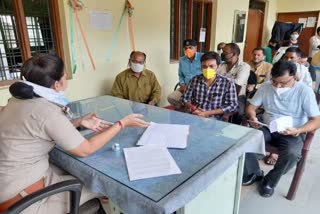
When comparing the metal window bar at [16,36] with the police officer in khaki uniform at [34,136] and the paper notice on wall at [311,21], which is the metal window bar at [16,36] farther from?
the paper notice on wall at [311,21]

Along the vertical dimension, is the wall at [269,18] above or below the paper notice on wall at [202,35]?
above

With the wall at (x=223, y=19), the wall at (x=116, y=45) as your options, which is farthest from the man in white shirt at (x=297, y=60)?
the wall at (x=223, y=19)

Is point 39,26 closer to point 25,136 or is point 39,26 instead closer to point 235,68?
A: point 25,136

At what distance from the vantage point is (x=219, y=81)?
210 cm

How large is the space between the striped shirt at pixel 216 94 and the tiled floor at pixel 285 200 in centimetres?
72

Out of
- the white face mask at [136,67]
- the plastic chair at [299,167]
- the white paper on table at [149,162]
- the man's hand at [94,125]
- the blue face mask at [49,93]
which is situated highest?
the blue face mask at [49,93]

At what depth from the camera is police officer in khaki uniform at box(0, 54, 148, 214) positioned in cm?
97

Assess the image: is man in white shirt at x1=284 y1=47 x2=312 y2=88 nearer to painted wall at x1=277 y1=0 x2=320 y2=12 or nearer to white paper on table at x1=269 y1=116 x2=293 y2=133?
white paper on table at x1=269 y1=116 x2=293 y2=133

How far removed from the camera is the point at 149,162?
1.05 meters

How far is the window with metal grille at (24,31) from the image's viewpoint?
89.9 inches

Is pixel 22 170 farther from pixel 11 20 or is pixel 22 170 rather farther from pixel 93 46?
pixel 93 46

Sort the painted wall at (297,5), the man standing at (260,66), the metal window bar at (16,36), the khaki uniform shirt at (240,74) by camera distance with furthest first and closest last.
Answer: the painted wall at (297,5) → the man standing at (260,66) → the khaki uniform shirt at (240,74) → the metal window bar at (16,36)

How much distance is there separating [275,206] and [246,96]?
4.63 feet

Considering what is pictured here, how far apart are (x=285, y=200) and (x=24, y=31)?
9.07 feet
